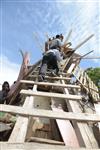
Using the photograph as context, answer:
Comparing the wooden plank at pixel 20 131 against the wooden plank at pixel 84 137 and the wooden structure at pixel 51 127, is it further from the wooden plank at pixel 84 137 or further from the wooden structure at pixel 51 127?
the wooden plank at pixel 84 137

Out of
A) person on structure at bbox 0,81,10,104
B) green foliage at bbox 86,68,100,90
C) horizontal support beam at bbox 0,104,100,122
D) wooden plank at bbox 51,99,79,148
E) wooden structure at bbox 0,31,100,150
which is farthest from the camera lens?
green foliage at bbox 86,68,100,90

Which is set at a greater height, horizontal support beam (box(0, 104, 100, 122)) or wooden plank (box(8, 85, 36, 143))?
horizontal support beam (box(0, 104, 100, 122))

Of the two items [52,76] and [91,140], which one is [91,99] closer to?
[52,76]

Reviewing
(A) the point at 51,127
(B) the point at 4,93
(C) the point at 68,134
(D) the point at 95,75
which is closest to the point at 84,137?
(C) the point at 68,134

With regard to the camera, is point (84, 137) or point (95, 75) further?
point (95, 75)

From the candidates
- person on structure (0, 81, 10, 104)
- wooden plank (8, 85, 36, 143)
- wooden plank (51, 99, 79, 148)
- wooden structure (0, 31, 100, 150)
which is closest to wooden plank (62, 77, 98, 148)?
wooden structure (0, 31, 100, 150)

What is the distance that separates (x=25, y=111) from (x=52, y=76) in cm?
308

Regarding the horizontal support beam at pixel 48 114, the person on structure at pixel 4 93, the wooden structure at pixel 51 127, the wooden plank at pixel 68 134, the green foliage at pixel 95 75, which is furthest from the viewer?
the green foliage at pixel 95 75

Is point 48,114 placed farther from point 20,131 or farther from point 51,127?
point 51,127

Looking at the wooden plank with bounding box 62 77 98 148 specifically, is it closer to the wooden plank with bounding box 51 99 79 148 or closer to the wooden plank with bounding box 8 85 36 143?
the wooden plank with bounding box 51 99 79 148

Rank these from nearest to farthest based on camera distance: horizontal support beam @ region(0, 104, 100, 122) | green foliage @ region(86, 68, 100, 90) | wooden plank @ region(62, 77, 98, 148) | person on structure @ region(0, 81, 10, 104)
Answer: wooden plank @ region(62, 77, 98, 148)
horizontal support beam @ region(0, 104, 100, 122)
person on structure @ region(0, 81, 10, 104)
green foliage @ region(86, 68, 100, 90)

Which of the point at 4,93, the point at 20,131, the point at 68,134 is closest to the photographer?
the point at 20,131

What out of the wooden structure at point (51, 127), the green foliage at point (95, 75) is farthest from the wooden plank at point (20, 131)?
the green foliage at point (95, 75)

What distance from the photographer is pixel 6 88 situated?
6.55 m
